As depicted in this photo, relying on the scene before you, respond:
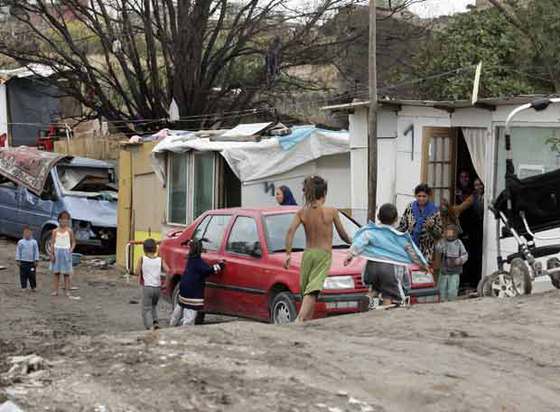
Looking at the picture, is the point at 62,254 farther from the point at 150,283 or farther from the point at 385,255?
the point at 385,255

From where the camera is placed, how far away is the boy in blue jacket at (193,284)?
37.7 feet

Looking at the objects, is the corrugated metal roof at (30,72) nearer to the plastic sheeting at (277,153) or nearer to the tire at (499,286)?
the plastic sheeting at (277,153)

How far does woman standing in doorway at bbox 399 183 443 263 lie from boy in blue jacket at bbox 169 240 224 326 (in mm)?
→ 2660

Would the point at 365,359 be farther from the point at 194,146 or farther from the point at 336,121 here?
the point at 336,121

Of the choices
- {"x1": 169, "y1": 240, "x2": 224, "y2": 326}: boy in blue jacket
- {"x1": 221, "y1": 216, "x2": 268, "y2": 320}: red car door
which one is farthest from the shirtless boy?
{"x1": 169, "y1": 240, "x2": 224, "y2": 326}: boy in blue jacket

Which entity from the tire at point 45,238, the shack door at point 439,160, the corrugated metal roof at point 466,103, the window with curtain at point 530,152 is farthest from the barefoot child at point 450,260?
the tire at point 45,238

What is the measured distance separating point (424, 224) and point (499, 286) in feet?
6.29

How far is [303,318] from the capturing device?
959 cm

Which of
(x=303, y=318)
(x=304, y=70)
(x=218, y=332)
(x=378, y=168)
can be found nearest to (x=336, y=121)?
(x=304, y=70)

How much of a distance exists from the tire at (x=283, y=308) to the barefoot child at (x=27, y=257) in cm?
664

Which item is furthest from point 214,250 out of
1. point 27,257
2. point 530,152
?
point 27,257

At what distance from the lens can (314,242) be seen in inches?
386

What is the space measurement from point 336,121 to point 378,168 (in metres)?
12.7

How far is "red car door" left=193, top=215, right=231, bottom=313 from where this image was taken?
38.8 feet
